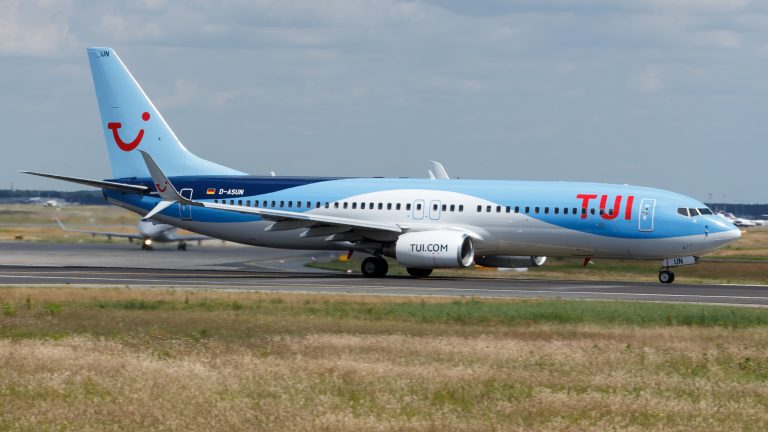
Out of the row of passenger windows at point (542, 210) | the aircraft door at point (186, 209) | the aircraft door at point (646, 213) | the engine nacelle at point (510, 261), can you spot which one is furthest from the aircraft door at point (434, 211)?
the aircraft door at point (186, 209)

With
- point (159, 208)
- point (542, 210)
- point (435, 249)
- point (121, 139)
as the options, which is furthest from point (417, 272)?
point (121, 139)

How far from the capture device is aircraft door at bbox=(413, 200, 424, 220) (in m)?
46.4

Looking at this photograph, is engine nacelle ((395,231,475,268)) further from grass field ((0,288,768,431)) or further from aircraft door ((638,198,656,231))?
grass field ((0,288,768,431))

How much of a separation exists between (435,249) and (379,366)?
79.3 ft

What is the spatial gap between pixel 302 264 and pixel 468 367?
4326 cm

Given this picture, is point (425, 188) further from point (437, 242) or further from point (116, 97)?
point (116, 97)

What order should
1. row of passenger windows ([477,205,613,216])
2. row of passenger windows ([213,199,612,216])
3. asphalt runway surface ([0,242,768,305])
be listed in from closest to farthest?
asphalt runway surface ([0,242,768,305]), row of passenger windows ([477,205,613,216]), row of passenger windows ([213,199,612,216])

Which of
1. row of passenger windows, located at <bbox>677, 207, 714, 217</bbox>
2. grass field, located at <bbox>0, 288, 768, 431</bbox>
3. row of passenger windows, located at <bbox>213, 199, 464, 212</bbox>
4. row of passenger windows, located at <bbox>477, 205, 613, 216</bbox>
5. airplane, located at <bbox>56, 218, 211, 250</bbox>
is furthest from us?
airplane, located at <bbox>56, 218, 211, 250</bbox>

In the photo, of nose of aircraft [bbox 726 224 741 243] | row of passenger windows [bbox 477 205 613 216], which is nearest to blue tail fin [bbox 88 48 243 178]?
row of passenger windows [bbox 477 205 613 216]

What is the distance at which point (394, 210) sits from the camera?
46.9 meters

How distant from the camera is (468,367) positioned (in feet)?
66.0

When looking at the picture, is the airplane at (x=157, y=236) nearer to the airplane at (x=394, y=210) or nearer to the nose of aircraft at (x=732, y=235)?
the airplane at (x=394, y=210)

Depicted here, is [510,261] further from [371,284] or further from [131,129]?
[131,129]

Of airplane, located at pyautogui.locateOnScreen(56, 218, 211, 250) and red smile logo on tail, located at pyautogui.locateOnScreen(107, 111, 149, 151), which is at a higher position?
red smile logo on tail, located at pyautogui.locateOnScreen(107, 111, 149, 151)
